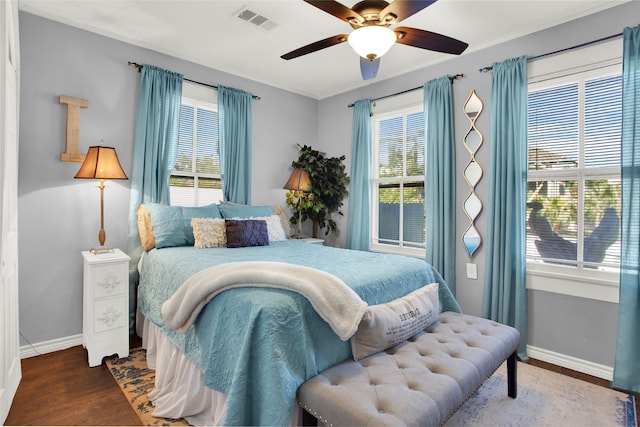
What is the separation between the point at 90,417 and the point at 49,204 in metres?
1.77

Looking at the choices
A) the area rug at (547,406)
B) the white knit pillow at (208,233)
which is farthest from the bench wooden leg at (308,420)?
the white knit pillow at (208,233)

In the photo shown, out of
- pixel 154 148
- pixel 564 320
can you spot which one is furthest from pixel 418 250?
pixel 154 148

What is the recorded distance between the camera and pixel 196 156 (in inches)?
144

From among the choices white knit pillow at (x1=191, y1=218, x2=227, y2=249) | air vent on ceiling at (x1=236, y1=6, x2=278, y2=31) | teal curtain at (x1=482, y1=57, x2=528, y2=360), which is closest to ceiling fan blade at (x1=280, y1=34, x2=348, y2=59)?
air vent on ceiling at (x1=236, y1=6, x2=278, y2=31)

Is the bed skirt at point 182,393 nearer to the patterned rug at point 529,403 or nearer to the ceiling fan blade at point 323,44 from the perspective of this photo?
the patterned rug at point 529,403

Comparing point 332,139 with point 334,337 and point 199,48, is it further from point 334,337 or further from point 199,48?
point 334,337

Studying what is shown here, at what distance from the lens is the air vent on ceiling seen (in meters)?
2.69

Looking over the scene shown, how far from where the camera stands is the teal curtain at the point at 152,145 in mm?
3098

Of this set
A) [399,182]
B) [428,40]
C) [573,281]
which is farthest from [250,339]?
[399,182]

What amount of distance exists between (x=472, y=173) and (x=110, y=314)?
11.0 ft

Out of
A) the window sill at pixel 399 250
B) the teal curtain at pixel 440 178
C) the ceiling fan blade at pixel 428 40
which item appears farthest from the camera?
the window sill at pixel 399 250

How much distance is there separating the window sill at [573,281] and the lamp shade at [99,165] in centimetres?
354

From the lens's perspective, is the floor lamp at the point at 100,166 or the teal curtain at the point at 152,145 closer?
the floor lamp at the point at 100,166

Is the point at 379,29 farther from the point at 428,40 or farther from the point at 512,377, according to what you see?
the point at 512,377
